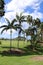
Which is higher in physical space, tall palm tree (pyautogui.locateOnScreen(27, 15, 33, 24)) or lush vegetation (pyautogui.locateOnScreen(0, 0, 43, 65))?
tall palm tree (pyautogui.locateOnScreen(27, 15, 33, 24))

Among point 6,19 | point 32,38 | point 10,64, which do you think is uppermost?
point 6,19

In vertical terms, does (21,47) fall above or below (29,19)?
below

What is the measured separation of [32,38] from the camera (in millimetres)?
64000

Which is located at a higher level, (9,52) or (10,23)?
(10,23)

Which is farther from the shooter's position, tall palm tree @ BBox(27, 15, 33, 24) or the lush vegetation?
tall palm tree @ BBox(27, 15, 33, 24)

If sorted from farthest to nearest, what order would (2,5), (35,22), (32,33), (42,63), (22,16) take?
1. (35,22)
2. (32,33)
3. (22,16)
4. (2,5)
5. (42,63)

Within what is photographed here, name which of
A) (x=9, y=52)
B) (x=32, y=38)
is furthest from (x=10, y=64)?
(x=32, y=38)

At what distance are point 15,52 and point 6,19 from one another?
8158 mm

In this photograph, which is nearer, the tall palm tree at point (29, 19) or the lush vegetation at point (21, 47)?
the lush vegetation at point (21, 47)

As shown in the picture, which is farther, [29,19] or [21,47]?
[29,19]

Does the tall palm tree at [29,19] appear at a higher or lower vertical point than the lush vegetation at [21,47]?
higher

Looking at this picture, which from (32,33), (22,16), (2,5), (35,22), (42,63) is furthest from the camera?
(35,22)

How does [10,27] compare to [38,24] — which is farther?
[38,24]

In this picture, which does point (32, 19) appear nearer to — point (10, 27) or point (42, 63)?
point (10, 27)
